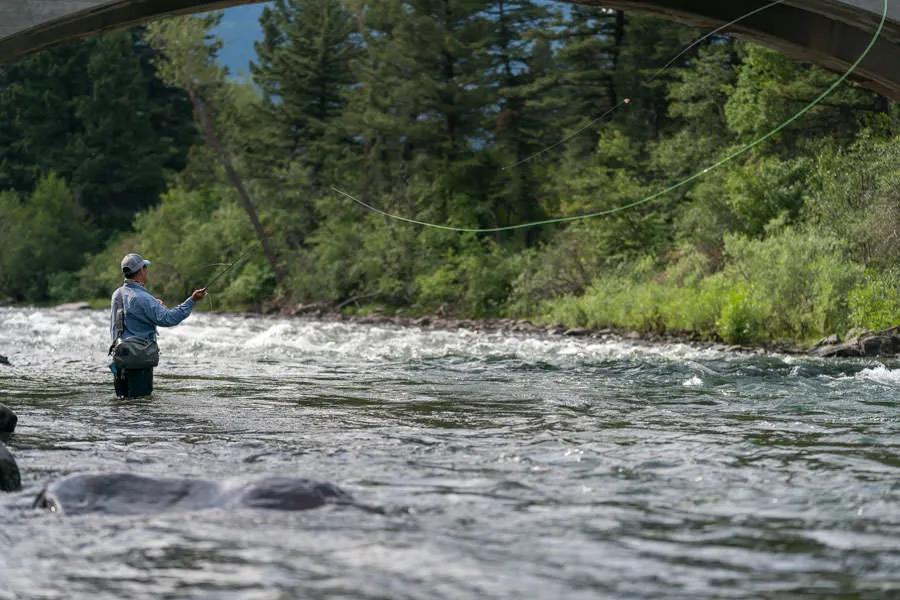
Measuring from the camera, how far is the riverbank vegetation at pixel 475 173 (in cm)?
2259

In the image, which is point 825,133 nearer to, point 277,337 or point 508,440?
point 277,337

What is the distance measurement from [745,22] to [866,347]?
546 cm

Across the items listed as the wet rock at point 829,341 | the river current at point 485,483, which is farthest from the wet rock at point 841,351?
the river current at point 485,483

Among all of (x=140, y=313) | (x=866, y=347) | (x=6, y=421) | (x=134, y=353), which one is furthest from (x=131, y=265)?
(x=866, y=347)

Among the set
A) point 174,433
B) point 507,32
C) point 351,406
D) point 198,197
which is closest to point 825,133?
point 507,32

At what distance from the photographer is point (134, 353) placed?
1068 cm

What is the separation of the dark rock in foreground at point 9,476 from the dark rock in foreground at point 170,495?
0.56 m

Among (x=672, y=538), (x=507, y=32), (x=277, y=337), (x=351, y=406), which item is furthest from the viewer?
(x=507, y=32)

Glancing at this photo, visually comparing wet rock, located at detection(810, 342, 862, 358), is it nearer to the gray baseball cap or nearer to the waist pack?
the waist pack

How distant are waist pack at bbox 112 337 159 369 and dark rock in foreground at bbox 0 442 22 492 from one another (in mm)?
3914

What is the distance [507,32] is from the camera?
3788cm

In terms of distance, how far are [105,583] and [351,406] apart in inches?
242

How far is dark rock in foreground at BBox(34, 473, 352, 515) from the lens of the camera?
5.91 m

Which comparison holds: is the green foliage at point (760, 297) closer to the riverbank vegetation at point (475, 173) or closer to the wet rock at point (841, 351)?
the riverbank vegetation at point (475, 173)
